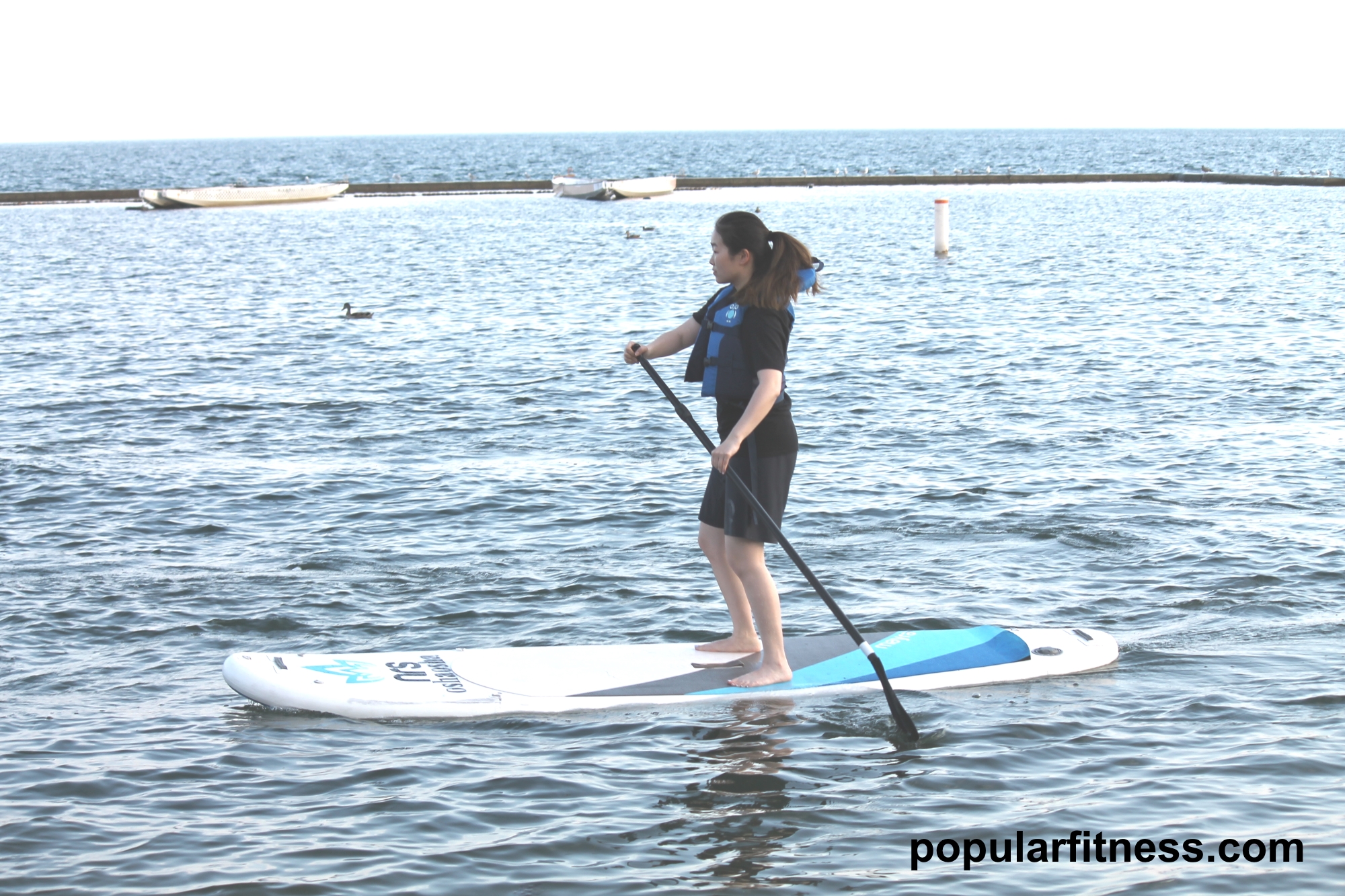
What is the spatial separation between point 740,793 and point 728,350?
1.88 meters

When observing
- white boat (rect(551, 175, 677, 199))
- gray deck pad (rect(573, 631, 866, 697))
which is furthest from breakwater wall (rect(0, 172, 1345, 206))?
gray deck pad (rect(573, 631, 866, 697))

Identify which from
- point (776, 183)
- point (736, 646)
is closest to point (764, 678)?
point (736, 646)

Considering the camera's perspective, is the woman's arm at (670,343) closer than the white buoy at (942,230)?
Yes

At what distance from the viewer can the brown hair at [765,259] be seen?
542 cm

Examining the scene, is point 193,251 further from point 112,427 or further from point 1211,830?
point 1211,830

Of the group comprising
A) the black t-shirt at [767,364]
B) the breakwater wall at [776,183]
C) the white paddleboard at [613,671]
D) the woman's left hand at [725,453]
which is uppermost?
the breakwater wall at [776,183]

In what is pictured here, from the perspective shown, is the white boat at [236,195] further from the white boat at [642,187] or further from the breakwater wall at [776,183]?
the white boat at [642,187]

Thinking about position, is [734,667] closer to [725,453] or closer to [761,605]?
[761,605]

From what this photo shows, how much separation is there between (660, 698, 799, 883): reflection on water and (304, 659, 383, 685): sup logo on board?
1.60 meters

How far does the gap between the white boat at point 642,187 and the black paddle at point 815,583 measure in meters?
55.2

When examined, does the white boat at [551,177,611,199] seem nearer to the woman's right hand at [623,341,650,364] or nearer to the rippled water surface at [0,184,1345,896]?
the rippled water surface at [0,184,1345,896]

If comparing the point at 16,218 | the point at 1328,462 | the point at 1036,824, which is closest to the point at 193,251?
the point at 16,218

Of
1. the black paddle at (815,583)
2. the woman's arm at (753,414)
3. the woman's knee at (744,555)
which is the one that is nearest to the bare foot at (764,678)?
the black paddle at (815,583)

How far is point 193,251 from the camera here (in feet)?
117
